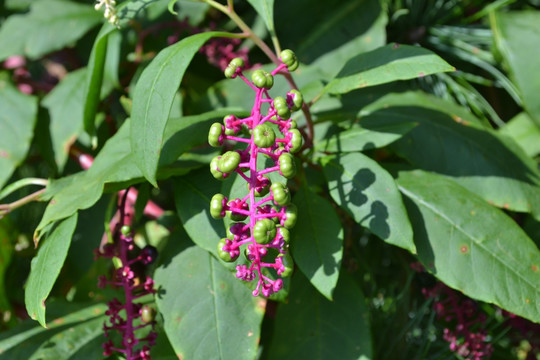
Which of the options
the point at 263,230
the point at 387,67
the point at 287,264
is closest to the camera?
the point at 263,230

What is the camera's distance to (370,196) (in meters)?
0.92

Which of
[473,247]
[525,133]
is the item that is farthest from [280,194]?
[525,133]

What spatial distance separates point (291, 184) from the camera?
43.2 inches

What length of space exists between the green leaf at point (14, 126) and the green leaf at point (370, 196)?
76cm

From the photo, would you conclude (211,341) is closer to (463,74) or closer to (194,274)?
(194,274)

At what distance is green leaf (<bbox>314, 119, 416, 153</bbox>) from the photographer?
3.20ft

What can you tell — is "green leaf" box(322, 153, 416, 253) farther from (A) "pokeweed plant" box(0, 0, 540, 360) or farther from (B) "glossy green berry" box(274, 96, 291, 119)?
(B) "glossy green berry" box(274, 96, 291, 119)

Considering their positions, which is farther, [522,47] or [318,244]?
[522,47]

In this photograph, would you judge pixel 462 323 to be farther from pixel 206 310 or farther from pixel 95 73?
pixel 95 73

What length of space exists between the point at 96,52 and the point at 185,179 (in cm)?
28

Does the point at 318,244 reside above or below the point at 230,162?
below

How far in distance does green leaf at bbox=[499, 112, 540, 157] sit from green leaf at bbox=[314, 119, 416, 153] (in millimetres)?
555

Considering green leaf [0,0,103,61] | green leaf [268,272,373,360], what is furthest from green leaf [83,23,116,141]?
green leaf [268,272,373,360]

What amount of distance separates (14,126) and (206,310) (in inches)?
28.9
